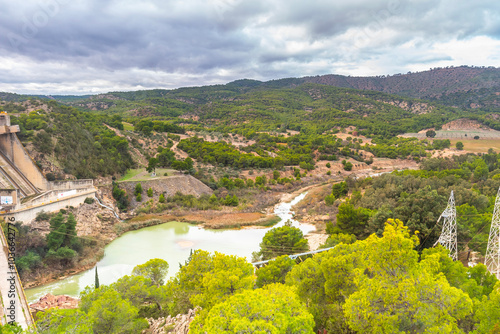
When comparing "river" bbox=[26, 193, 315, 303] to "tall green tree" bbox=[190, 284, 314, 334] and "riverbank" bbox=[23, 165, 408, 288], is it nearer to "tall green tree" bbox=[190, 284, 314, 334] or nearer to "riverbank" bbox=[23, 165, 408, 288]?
"riverbank" bbox=[23, 165, 408, 288]

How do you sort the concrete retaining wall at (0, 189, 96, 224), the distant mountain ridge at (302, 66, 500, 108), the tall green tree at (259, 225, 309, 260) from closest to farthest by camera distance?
1. the concrete retaining wall at (0, 189, 96, 224)
2. the tall green tree at (259, 225, 309, 260)
3. the distant mountain ridge at (302, 66, 500, 108)

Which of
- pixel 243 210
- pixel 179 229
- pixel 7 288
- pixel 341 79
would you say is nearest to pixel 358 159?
pixel 243 210


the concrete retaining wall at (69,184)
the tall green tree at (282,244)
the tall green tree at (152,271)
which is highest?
the concrete retaining wall at (69,184)

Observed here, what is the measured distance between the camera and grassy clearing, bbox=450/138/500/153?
56394 mm

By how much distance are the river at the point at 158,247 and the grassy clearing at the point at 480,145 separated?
49.3 meters

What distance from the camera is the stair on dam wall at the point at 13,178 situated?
76.0 feet

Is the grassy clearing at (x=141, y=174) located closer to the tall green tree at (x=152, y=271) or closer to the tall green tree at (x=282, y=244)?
the tall green tree at (x=282, y=244)

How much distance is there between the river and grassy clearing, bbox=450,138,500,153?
162ft

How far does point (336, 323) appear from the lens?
877 cm

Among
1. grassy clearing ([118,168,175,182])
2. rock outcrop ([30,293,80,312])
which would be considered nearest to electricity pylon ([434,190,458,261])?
rock outcrop ([30,293,80,312])

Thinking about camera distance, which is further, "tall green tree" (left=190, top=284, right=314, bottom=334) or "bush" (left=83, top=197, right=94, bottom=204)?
"bush" (left=83, top=197, right=94, bottom=204)

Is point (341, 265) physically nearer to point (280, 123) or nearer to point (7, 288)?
point (7, 288)

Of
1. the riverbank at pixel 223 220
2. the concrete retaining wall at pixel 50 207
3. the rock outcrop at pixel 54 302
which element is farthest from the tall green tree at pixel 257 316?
the concrete retaining wall at pixel 50 207

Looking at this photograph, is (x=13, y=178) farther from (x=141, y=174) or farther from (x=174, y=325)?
(x=174, y=325)
